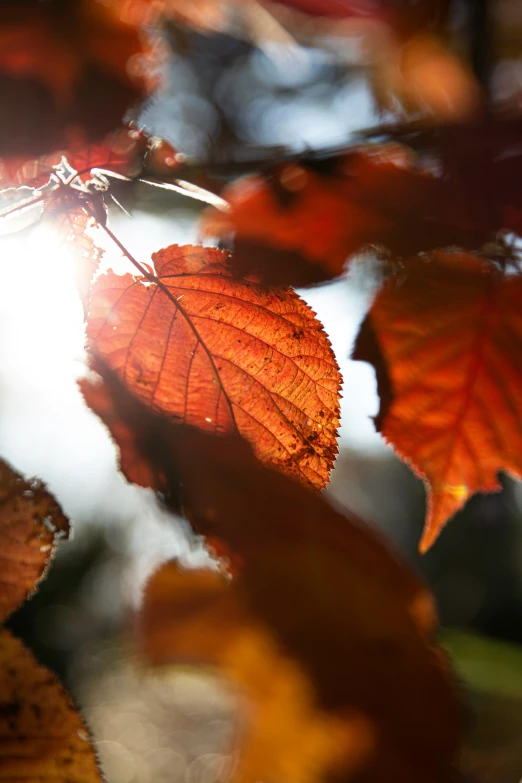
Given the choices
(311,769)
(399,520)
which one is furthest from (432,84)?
(399,520)

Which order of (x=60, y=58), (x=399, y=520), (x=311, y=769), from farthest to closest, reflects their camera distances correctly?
(x=399, y=520), (x=311, y=769), (x=60, y=58)

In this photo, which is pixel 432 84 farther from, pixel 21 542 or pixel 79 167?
pixel 21 542

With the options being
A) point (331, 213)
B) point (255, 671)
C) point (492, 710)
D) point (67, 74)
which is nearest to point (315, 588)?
point (255, 671)

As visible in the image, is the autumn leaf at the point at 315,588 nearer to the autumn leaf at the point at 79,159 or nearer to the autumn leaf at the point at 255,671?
the autumn leaf at the point at 255,671

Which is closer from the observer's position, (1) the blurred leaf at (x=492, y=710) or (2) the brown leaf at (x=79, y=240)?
(2) the brown leaf at (x=79, y=240)

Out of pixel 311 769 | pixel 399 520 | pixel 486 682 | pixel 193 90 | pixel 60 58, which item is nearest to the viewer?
pixel 60 58

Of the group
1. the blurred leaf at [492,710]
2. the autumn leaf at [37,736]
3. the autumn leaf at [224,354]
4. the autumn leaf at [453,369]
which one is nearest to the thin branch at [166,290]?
the autumn leaf at [224,354]

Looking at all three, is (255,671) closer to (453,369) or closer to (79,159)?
(453,369)
